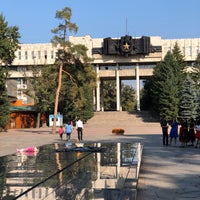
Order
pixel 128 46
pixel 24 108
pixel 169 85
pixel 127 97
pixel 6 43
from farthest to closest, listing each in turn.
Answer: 1. pixel 127 97
2. pixel 128 46
3. pixel 169 85
4. pixel 24 108
5. pixel 6 43

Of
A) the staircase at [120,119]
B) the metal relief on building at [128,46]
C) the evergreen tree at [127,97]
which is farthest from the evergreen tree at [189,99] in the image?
the evergreen tree at [127,97]

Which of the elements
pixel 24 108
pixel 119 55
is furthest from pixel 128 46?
pixel 24 108

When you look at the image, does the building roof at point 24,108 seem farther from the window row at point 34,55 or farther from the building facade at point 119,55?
the window row at point 34,55

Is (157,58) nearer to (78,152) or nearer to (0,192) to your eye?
(78,152)

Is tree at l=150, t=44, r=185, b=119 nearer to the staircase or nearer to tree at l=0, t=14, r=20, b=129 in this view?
the staircase

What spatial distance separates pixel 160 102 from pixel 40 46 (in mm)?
32949

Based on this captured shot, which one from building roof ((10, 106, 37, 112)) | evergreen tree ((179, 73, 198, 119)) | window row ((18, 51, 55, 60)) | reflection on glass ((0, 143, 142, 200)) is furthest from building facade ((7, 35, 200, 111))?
reflection on glass ((0, 143, 142, 200))

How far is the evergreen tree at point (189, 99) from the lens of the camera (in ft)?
191

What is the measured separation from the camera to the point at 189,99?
5872cm

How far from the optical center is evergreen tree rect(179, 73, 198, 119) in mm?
58281

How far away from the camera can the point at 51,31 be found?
124 ft

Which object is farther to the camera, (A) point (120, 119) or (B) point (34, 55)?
(B) point (34, 55)

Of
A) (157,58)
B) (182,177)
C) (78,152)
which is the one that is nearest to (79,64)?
(78,152)

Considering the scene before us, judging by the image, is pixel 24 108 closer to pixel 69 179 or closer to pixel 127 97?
pixel 127 97
